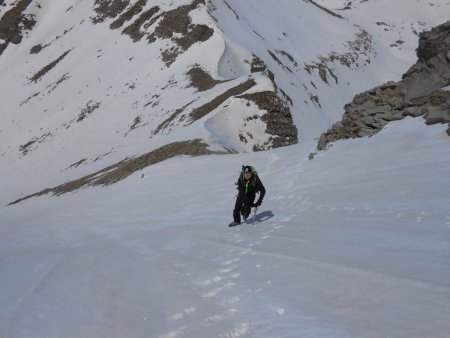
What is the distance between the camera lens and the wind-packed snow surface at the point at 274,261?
17.0ft

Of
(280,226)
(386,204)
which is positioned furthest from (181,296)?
(386,204)

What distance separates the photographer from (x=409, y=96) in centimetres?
1739

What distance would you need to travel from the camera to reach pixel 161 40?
1929 inches

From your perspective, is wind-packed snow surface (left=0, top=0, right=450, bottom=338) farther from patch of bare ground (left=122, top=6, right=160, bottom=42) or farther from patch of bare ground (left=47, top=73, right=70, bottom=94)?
patch of bare ground (left=47, top=73, right=70, bottom=94)

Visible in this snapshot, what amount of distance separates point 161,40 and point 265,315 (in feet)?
153

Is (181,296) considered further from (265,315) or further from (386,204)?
(386,204)

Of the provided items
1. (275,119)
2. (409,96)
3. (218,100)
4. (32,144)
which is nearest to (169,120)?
(218,100)

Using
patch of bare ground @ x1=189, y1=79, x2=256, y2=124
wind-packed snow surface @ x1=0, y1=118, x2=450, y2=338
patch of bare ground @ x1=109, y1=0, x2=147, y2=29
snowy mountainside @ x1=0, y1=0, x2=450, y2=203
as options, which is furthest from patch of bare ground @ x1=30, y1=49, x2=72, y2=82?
wind-packed snow surface @ x1=0, y1=118, x2=450, y2=338

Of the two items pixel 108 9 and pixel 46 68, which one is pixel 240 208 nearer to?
pixel 46 68

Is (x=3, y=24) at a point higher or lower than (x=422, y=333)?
higher

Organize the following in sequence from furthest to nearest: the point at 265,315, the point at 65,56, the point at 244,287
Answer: the point at 65,56
the point at 244,287
the point at 265,315

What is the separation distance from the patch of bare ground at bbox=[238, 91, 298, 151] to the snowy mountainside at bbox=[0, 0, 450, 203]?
0.27 feet

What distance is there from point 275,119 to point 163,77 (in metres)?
15.4

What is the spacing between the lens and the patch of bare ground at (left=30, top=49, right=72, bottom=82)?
5964cm
